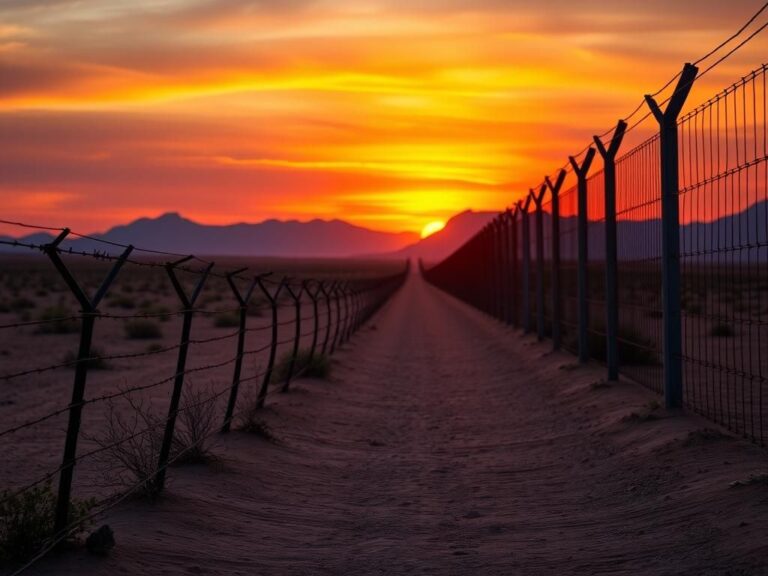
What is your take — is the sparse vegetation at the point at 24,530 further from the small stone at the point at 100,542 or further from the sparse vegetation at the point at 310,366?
the sparse vegetation at the point at 310,366

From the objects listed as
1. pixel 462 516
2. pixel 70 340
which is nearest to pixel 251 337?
pixel 70 340

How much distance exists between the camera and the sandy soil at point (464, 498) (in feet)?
20.9

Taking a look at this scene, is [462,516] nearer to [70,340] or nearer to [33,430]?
[33,430]

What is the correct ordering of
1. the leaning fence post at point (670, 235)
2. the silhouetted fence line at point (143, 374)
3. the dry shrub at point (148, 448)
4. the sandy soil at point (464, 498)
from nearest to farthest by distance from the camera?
the silhouetted fence line at point (143, 374), the sandy soil at point (464, 498), the dry shrub at point (148, 448), the leaning fence post at point (670, 235)

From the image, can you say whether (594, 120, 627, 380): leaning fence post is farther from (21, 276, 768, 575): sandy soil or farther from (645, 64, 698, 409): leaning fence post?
(645, 64, 698, 409): leaning fence post

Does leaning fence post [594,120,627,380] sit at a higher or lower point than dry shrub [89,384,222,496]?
higher

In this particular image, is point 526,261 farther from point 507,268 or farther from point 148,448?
point 148,448

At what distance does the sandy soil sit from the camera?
20.9 feet

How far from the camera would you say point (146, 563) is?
20.2ft

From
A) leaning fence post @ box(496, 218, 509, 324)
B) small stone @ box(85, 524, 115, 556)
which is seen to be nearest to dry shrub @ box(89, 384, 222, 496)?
small stone @ box(85, 524, 115, 556)

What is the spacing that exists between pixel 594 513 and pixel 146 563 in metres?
3.42

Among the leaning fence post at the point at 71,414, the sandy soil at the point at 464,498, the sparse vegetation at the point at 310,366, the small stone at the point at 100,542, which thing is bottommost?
the sandy soil at the point at 464,498

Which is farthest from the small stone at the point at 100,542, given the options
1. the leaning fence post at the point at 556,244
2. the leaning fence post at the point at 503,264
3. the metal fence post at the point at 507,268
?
the leaning fence post at the point at 503,264

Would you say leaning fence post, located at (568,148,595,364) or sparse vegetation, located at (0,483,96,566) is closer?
sparse vegetation, located at (0,483,96,566)
